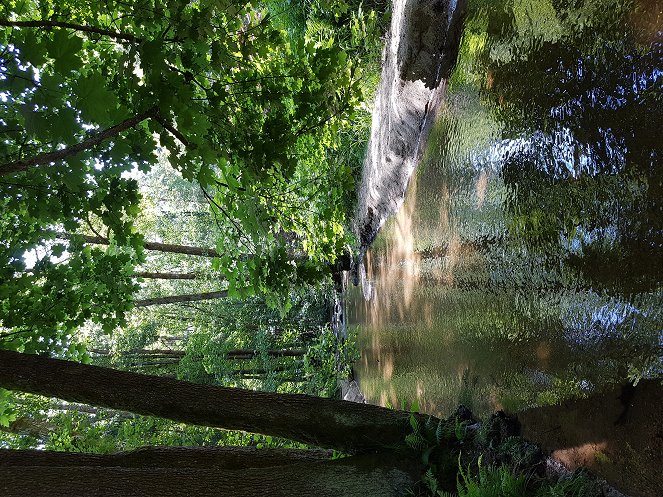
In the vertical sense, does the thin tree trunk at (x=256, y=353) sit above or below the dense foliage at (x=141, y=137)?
above

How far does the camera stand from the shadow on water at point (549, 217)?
290 cm

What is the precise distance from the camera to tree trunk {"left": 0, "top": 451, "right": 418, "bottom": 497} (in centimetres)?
317

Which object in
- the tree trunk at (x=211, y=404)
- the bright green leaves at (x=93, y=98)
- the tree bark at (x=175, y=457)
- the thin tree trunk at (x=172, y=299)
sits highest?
the thin tree trunk at (x=172, y=299)

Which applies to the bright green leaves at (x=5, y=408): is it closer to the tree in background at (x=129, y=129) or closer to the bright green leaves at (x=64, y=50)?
the tree in background at (x=129, y=129)

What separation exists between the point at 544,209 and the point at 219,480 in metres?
2.79

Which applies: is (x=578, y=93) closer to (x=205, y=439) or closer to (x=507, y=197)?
(x=507, y=197)

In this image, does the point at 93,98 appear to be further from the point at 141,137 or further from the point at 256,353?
the point at 256,353

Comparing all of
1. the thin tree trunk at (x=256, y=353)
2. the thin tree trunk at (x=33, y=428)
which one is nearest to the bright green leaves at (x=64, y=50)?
the thin tree trunk at (x=33, y=428)

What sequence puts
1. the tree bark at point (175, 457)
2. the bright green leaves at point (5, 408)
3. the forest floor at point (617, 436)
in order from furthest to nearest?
1. the bright green leaves at point (5, 408)
2. the tree bark at point (175, 457)
3. the forest floor at point (617, 436)

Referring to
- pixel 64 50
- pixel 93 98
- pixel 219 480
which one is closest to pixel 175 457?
pixel 219 480

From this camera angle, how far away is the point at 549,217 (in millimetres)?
3734

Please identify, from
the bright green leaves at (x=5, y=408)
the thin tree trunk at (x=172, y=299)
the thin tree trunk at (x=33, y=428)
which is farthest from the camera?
the thin tree trunk at (x=172, y=299)

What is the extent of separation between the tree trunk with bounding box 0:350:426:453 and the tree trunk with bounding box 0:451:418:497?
0.23m

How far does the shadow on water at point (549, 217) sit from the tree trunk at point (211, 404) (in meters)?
1.12
